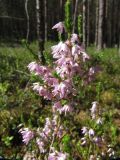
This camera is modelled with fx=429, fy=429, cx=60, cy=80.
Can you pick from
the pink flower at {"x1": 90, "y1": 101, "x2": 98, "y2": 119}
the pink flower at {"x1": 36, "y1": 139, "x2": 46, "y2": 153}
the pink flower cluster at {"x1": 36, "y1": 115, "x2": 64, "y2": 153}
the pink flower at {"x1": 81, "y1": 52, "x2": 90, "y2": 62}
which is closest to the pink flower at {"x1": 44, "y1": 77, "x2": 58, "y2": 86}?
the pink flower at {"x1": 81, "y1": 52, "x2": 90, "y2": 62}

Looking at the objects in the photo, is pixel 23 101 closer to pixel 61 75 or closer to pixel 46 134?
pixel 46 134

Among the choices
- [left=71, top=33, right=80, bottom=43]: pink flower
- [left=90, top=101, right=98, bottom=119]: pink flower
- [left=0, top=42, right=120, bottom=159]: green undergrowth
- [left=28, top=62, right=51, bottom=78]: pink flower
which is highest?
[left=71, top=33, right=80, bottom=43]: pink flower

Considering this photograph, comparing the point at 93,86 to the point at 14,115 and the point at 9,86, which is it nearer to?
the point at 9,86

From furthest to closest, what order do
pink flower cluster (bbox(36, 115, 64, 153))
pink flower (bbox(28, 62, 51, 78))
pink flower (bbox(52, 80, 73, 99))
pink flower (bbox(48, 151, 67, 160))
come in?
pink flower cluster (bbox(36, 115, 64, 153)) < pink flower (bbox(28, 62, 51, 78)) < pink flower (bbox(52, 80, 73, 99)) < pink flower (bbox(48, 151, 67, 160))

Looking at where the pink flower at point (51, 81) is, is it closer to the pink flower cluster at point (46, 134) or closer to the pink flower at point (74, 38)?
the pink flower at point (74, 38)

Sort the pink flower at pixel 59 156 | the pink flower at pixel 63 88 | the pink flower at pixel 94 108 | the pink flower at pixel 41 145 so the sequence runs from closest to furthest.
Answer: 1. the pink flower at pixel 59 156
2. the pink flower at pixel 63 88
3. the pink flower at pixel 41 145
4. the pink flower at pixel 94 108

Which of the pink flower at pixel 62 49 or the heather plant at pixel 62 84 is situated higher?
the pink flower at pixel 62 49

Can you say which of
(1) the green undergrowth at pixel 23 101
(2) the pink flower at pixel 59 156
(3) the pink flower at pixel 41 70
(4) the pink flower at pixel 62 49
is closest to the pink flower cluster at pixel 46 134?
(1) the green undergrowth at pixel 23 101

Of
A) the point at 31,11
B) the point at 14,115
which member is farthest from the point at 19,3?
the point at 14,115

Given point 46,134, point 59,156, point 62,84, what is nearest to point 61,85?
point 62,84

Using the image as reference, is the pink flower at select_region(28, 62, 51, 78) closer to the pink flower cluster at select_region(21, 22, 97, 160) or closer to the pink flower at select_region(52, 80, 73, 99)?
the pink flower cluster at select_region(21, 22, 97, 160)

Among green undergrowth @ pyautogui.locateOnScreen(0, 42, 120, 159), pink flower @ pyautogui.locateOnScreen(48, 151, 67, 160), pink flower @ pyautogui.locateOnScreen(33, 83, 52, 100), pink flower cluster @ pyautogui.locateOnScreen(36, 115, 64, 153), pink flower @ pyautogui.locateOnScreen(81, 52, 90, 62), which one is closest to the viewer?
pink flower @ pyautogui.locateOnScreen(48, 151, 67, 160)
